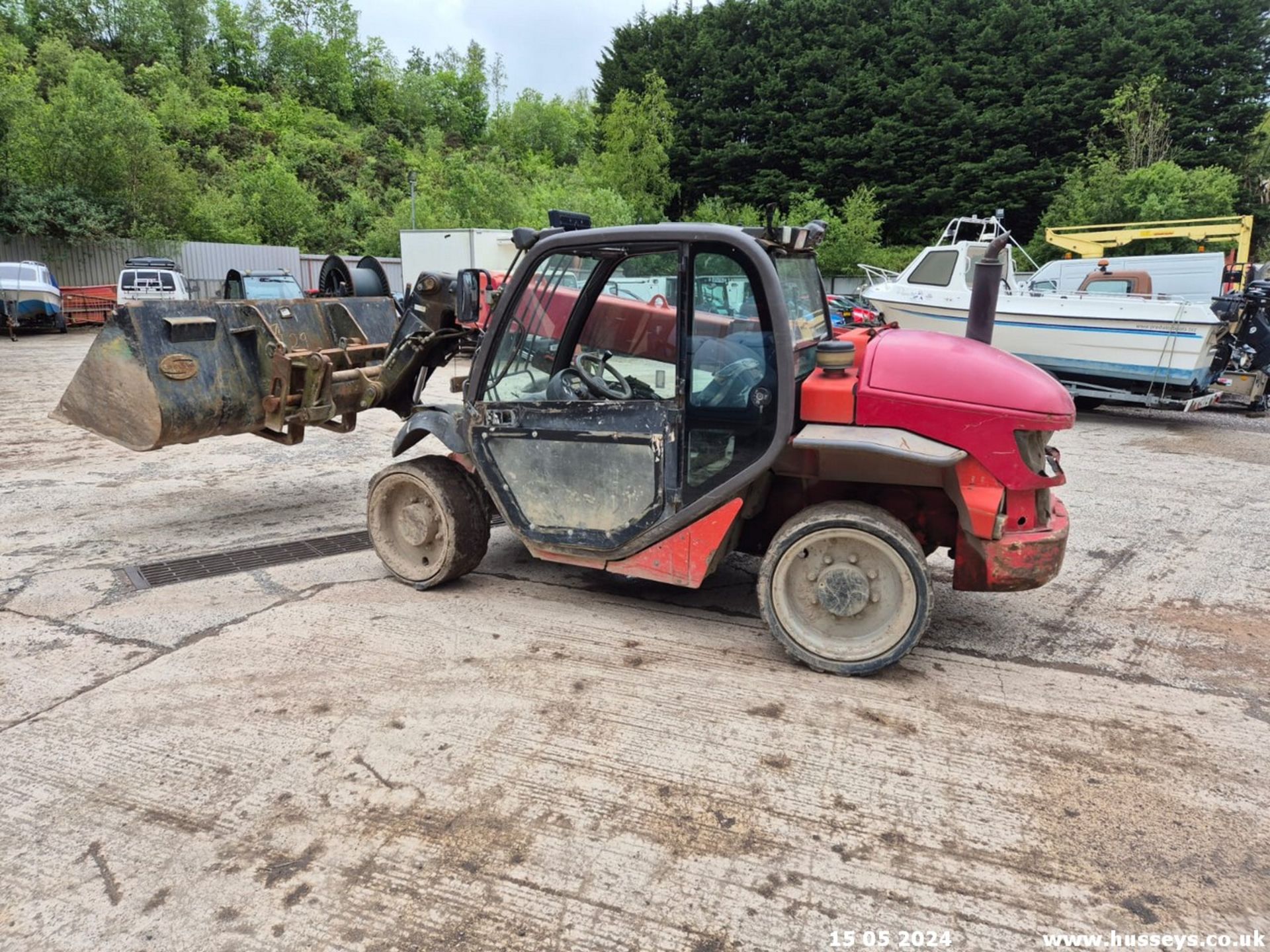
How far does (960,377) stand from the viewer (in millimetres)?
3387

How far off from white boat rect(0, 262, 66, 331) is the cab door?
21.4 meters

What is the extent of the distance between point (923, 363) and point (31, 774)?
3.83 metres

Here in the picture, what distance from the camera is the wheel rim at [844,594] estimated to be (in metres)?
3.50

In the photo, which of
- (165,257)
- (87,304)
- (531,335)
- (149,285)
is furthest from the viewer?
(165,257)

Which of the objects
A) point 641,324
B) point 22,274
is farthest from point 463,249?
point 641,324

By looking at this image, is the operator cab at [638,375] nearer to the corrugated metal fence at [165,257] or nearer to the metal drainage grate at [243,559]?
the metal drainage grate at [243,559]

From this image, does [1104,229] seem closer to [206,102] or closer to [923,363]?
[923,363]

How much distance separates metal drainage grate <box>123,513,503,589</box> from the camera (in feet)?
15.9

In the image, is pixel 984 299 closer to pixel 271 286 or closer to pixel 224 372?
pixel 224 372

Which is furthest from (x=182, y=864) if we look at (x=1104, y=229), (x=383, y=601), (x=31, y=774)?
(x=1104, y=229)

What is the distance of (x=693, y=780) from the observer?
113 inches

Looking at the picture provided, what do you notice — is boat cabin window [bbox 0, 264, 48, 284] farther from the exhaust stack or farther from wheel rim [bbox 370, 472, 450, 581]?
the exhaust stack

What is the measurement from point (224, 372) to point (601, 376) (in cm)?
294

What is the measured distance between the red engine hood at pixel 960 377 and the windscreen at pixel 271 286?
14542 millimetres
